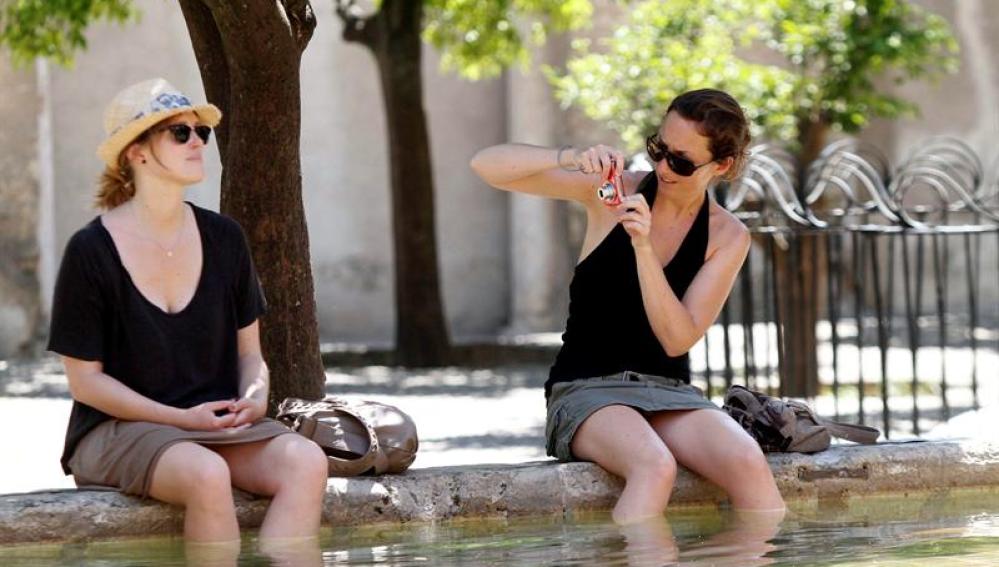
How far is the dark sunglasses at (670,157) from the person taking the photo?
5488 millimetres

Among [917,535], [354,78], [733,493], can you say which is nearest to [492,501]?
[733,493]

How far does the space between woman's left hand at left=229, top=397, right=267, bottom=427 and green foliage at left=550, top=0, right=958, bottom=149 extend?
6.28 meters

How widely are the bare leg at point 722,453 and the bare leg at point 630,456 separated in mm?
132

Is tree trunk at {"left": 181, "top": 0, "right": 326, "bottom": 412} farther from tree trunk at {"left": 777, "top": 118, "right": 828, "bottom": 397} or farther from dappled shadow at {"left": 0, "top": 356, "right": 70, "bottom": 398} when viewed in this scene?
dappled shadow at {"left": 0, "top": 356, "right": 70, "bottom": 398}

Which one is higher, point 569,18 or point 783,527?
point 569,18

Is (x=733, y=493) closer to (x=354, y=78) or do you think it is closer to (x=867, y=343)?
(x=867, y=343)

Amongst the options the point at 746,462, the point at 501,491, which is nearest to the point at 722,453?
the point at 746,462

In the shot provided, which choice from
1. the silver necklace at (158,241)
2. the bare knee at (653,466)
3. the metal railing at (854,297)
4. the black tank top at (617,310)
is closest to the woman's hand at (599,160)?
the black tank top at (617,310)

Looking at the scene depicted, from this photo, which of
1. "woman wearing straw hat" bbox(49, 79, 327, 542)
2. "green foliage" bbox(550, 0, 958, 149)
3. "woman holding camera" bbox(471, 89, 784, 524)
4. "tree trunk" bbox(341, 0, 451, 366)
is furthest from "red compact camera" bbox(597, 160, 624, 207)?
"tree trunk" bbox(341, 0, 451, 366)

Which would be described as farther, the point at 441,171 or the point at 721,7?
the point at 441,171

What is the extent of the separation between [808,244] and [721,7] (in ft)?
6.57

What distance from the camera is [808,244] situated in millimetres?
10273

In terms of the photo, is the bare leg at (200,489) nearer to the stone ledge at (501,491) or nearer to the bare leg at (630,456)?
the stone ledge at (501,491)

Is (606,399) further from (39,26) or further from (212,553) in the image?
(39,26)
